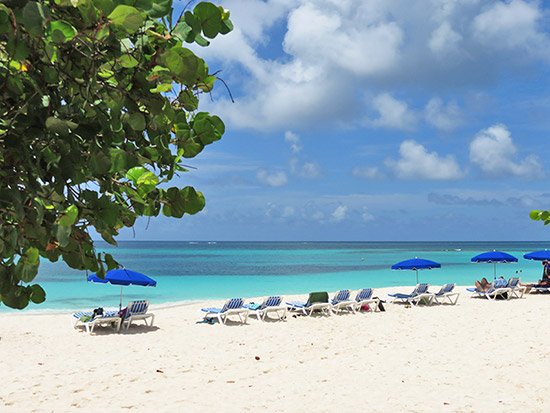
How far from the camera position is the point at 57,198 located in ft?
5.61

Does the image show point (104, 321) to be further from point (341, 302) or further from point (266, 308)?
point (341, 302)

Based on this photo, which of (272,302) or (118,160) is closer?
(118,160)

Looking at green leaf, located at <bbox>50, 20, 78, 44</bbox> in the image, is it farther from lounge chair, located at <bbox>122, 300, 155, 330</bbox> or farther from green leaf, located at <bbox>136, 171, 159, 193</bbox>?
lounge chair, located at <bbox>122, 300, 155, 330</bbox>

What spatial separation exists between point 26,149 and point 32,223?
1.00 ft

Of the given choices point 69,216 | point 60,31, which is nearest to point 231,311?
point 69,216

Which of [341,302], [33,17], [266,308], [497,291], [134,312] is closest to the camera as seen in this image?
[33,17]

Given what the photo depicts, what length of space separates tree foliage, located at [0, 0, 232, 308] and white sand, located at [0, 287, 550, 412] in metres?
6.32

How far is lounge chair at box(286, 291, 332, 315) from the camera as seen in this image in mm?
17031

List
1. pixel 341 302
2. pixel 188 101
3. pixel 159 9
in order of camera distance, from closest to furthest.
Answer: pixel 159 9
pixel 188 101
pixel 341 302

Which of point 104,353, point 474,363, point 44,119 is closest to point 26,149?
point 44,119

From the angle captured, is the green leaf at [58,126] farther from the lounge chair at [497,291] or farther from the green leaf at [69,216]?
the lounge chair at [497,291]

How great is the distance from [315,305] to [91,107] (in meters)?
15.8

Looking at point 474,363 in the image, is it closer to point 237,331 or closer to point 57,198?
point 237,331

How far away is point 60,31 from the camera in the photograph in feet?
4.04
